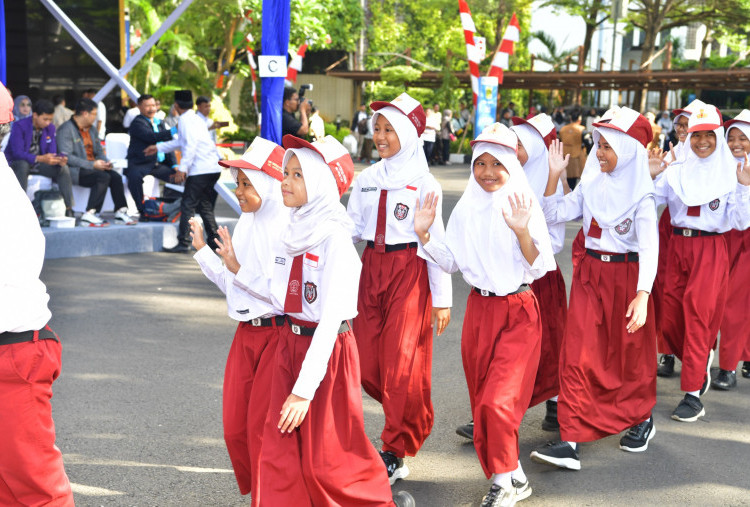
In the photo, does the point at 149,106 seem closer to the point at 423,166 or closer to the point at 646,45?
the point at 423,166

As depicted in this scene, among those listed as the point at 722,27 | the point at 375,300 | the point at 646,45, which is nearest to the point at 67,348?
the point at 375,300

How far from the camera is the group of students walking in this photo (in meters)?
3.59

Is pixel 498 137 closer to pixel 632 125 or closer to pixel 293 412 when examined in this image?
pixel 632 125

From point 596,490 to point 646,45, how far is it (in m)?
30.6

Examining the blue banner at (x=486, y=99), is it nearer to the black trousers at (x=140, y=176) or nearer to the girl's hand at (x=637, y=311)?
the black trousers at (x=140, y=176)

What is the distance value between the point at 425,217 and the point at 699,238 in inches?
100

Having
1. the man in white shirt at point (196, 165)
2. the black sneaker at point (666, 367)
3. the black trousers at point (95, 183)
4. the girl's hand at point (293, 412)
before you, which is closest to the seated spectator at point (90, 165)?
the black trousers at point (95, 183)

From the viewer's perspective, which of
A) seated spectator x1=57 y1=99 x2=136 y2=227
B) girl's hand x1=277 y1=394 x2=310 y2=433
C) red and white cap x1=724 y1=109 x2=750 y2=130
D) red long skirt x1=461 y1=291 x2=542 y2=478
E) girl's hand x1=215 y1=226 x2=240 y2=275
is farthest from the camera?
seated spectator x1=57 y1=99 x2=136 y2=227

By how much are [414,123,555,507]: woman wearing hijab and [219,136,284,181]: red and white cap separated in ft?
2.69

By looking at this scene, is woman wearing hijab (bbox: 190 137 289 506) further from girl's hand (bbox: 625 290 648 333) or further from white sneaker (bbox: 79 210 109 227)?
white sneaker (bbox: 79 210 109 227)

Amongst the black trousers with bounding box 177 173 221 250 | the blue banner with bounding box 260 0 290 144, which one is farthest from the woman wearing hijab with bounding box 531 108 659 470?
the black trousers with bounding box 177 173 221 250

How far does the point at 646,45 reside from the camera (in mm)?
32500

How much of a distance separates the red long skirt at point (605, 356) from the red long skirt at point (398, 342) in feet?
2.82

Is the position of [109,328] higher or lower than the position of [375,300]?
lower
